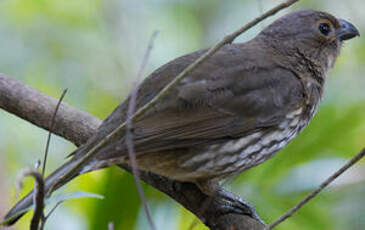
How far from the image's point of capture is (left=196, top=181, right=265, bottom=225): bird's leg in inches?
124

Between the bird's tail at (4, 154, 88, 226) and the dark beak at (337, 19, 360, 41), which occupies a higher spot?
the bird's tail at (4, 154, 88, 226)

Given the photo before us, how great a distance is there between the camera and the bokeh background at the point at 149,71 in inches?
141

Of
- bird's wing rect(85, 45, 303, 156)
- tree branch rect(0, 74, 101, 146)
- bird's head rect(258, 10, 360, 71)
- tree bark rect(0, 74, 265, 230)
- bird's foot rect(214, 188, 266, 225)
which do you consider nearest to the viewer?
bird's wing rect(85, 45, 303, 156)

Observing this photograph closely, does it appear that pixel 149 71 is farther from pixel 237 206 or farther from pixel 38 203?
pixel 38 203

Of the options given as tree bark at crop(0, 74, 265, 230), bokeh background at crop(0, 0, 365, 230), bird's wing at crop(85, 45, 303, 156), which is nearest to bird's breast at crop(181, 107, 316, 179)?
bird's wing at crop(85, 45, 303, 156)

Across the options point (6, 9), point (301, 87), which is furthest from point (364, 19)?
point (6, 9)

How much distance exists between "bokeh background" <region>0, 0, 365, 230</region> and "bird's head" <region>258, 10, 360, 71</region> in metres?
0.34

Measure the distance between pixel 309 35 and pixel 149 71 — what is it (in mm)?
1655

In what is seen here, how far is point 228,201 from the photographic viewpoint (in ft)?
10.6

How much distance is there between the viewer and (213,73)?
324 centimetres

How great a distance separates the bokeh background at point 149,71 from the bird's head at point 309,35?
343 millimetres

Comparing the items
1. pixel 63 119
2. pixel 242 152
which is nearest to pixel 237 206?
pixel 242 152

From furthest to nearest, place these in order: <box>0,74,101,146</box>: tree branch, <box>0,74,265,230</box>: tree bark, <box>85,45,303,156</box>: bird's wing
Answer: <box>0,74,101,146</box>: tree branch < <box>0,74,265,230</box>: tree bark < <box>85,45,303,156</box>: bird's wing

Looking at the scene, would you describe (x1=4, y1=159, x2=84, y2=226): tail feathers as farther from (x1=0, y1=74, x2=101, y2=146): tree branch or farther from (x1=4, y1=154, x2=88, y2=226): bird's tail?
(x1=0, y1=74, x2=101, y2=146): tree branch
